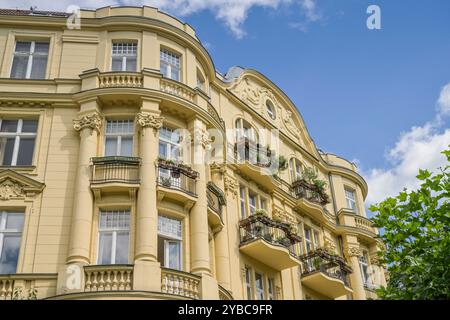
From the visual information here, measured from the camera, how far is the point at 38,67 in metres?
23.0

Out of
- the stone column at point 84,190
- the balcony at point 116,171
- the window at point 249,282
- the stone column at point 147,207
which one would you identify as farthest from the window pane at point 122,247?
the window at point 249,282

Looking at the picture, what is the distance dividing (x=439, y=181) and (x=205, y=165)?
1014cm

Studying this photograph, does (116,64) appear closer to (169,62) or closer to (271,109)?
(169,62)

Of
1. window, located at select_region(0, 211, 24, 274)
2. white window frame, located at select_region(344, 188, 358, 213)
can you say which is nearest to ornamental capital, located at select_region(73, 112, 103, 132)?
window, located at select_region(0, 211, 24, 274)

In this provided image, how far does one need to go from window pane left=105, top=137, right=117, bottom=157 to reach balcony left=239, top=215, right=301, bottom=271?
589 cm

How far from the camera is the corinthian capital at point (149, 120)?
68.5 ft

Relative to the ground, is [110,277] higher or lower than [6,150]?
lower

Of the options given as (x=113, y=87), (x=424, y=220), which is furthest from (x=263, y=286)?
(x=424, y=220)

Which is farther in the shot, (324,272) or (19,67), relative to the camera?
(324,272)

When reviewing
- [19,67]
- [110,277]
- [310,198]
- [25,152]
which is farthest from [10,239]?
[310,198]

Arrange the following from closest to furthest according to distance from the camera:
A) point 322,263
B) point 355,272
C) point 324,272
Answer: point 324,272 < point 322,263 < point 355,272

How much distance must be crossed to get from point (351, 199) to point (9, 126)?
19189 mm

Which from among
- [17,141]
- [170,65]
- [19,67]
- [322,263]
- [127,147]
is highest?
[170,65]

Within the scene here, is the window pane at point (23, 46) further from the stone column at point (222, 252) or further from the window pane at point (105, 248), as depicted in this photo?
the window pane at point (105, 248)
